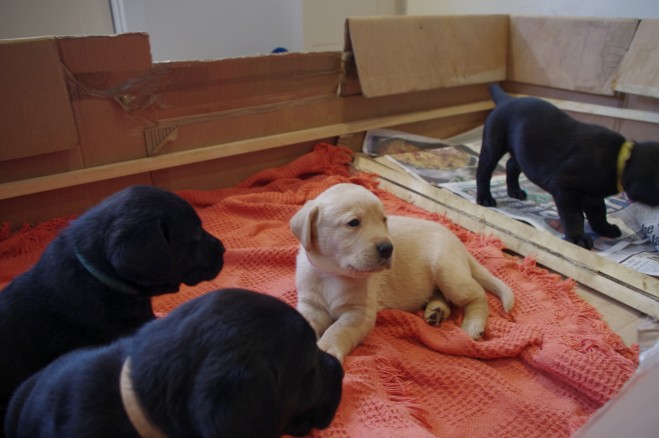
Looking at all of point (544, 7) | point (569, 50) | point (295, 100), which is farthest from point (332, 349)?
point (544, 7)

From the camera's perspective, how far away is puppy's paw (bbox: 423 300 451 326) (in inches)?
76.2

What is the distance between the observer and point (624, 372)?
159 cm

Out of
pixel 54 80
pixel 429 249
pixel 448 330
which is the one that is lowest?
pixel 448 330

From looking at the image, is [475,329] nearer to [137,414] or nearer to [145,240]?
[145,240]

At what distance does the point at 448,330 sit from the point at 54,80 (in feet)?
6.64

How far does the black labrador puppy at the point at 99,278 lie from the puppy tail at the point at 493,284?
45.0 inches

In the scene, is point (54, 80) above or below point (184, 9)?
below

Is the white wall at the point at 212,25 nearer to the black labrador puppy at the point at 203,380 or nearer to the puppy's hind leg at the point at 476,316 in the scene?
the puppy's hind leg at the point at 476,316

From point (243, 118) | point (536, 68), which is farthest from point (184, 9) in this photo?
point (536, 68)

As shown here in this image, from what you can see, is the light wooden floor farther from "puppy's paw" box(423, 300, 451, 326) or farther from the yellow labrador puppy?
"puppy's paw" box(423, 300, 451, 326)

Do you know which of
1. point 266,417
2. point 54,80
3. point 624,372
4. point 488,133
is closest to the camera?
point 266,417

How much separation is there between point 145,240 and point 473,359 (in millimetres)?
1160

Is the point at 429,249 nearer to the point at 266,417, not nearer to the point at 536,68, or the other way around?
the point at 266,417

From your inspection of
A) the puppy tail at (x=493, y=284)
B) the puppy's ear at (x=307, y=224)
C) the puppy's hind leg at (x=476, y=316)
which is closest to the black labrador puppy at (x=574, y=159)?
the puppy tail at (x=493, y=284)
